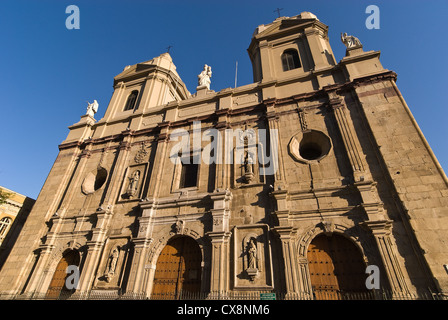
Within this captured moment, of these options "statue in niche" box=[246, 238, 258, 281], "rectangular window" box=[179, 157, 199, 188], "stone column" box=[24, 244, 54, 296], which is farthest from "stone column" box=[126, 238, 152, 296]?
"stone column" box=[24, 244, 54, 296]

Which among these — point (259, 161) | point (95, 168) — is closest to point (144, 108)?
point (95, 168)

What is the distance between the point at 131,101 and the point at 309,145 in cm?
1601

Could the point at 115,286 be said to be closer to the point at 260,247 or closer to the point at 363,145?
the point at 260,247

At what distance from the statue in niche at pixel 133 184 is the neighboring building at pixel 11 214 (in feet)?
37.4

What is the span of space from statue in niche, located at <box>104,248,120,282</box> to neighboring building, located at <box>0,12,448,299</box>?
7cm

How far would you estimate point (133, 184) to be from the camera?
14477 millimetres

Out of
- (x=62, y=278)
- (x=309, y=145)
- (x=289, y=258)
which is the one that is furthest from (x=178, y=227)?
(x=309, y=145)

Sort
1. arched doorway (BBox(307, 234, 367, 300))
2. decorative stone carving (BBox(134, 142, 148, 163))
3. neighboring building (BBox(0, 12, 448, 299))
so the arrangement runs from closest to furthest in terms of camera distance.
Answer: arched doorway (BBox(307, 234, 367, 300)), neighboring building (BBox(0, 12, 448, 299)), decorative stone carving (BBox(134, 142, 148, 163))

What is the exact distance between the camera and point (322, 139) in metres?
12.5

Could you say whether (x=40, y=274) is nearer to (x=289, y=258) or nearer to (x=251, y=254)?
(x=251, y=254)

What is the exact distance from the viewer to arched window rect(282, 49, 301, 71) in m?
16.6

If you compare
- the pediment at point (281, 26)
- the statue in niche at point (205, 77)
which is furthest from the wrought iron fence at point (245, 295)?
the pediment at point (281, 26)

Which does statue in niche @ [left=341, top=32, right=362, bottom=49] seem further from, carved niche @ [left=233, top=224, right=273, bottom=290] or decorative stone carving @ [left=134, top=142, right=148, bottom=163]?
decorative stone carving @ [left=134, top=142, right=148, bottom=163]
